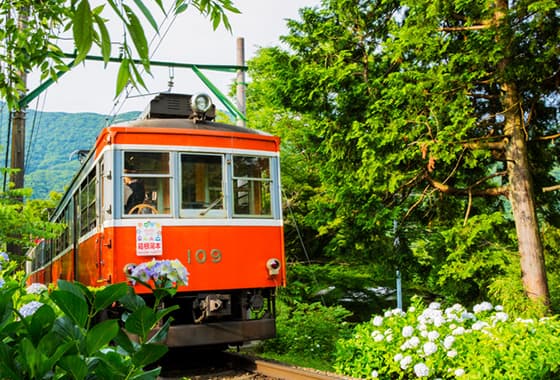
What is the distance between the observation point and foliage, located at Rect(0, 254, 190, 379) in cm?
144

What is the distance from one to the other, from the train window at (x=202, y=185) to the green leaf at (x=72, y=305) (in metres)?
5.98

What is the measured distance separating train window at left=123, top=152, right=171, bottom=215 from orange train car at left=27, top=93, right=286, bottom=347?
0.04 ft

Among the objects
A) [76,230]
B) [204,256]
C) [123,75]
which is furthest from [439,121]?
[123,75]

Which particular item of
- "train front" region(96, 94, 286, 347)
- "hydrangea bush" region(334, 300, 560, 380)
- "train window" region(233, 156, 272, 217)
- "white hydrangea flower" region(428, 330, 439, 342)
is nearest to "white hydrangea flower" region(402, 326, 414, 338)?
"hydrangea bush" region(334, 300, 560, 380)

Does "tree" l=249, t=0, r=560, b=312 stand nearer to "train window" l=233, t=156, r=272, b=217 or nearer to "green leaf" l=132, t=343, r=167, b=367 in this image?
"train window" l=233, t=156, r=272, b=217

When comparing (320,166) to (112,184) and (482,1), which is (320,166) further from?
(112,184)

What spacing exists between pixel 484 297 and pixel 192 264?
4.83 metres

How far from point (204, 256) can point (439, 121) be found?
393 cm

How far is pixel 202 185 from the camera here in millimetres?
7719

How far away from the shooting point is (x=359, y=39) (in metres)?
11.4

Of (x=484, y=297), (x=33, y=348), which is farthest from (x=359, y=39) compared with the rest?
(x=33, y=348)

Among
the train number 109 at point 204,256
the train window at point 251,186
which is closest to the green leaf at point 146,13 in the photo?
the train number 109 at point 204,256

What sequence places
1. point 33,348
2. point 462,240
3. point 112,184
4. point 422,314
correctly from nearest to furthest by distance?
1. point 33,348
2. point 422,314
3. point 112,184
4. point 462,240

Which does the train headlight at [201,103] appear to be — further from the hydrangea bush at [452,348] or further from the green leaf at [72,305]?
the green leaf at [72,305]
